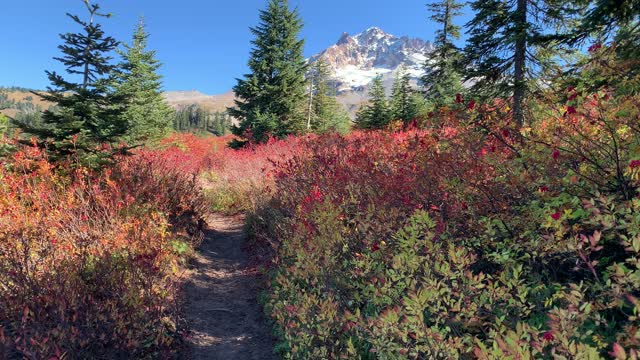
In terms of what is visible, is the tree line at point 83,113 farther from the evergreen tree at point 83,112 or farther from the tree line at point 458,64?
the tree line at point 458,64

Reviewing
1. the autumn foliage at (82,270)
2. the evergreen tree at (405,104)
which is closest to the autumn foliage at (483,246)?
the autumn foliage at (82,270)

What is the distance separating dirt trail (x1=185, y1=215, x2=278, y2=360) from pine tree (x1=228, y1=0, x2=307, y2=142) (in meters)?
11.9

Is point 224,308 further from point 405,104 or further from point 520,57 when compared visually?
point 405,104

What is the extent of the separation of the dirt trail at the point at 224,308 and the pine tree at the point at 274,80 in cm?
1194

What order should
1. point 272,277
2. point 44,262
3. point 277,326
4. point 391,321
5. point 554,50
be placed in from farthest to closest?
1. point 554,50
2. point 272,277
3. point 277,326
4. point 44,262
5. point 391,321

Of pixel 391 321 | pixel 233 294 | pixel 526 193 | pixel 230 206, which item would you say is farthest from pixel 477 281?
pixel 230 206

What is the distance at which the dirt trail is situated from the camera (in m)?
4.33

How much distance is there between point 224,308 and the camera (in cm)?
539

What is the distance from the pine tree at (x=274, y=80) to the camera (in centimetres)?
1886

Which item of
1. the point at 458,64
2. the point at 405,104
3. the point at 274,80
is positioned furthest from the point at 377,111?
the point at 458,64

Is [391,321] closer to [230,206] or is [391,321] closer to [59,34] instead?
[59,34]

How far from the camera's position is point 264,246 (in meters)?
7.15

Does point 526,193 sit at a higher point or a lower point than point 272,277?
higher

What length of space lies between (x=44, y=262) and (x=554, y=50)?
45.1 ft
